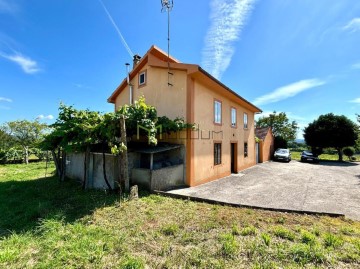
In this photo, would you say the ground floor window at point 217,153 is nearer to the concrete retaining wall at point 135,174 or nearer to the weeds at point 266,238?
the concrete retaining wall at point 135,174

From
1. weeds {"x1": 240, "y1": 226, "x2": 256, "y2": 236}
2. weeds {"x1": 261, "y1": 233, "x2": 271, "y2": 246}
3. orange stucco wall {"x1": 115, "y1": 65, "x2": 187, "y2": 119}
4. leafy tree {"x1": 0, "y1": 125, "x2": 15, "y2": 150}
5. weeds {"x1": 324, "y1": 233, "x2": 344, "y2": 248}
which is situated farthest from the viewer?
leafy tree {"x1": 0, "y1": 125, "x2": 15, "y2": 150}

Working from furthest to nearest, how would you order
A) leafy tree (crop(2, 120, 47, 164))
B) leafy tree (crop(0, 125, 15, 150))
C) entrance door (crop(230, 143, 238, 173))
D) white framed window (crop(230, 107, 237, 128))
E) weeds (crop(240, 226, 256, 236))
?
leafy tree (crop(0, 125, 15, 150))
leafy tree (crop(2, 120, 47, 164))
entrance door (crop(230, 143, 238, 173))
white framed window (crop(230, 107, 237, 128))
weeds (crop(240, 226, 256, 236))

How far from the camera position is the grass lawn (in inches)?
144

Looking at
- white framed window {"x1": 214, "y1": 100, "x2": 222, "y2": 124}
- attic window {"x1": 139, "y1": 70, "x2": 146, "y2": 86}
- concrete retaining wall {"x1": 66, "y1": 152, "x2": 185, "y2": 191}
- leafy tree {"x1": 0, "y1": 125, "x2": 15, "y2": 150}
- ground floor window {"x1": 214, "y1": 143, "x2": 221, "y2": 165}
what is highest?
attic window {"x1": 139, "y1": 70, "x2": 146, "y2": 86}

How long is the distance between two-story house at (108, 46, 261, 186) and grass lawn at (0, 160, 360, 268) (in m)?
3.56

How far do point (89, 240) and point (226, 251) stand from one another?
3063 millimetres

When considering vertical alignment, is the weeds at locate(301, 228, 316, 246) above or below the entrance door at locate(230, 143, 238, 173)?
below

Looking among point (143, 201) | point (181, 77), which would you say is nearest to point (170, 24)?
point (181, 77)

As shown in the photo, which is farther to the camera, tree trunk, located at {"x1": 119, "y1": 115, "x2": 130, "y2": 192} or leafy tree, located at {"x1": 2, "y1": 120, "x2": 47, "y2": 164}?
leafy tree, located at {"x1": 2, "y1": 120, "x2": 47, "y2": 164}

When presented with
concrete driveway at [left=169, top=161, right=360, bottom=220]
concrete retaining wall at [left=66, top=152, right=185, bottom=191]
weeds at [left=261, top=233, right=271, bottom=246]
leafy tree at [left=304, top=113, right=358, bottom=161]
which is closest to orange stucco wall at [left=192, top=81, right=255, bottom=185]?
concrete driveway at [left=169, top=161, right=360, bottom=220]

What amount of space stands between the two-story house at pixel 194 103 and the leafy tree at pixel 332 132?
771 inches

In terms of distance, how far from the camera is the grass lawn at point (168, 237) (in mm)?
3658

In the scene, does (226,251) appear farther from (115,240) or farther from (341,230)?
(341,230)

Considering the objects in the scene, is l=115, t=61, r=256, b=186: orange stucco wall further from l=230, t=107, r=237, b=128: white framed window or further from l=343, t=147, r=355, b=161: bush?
l=343, t=147, r=355, b=161: bush
